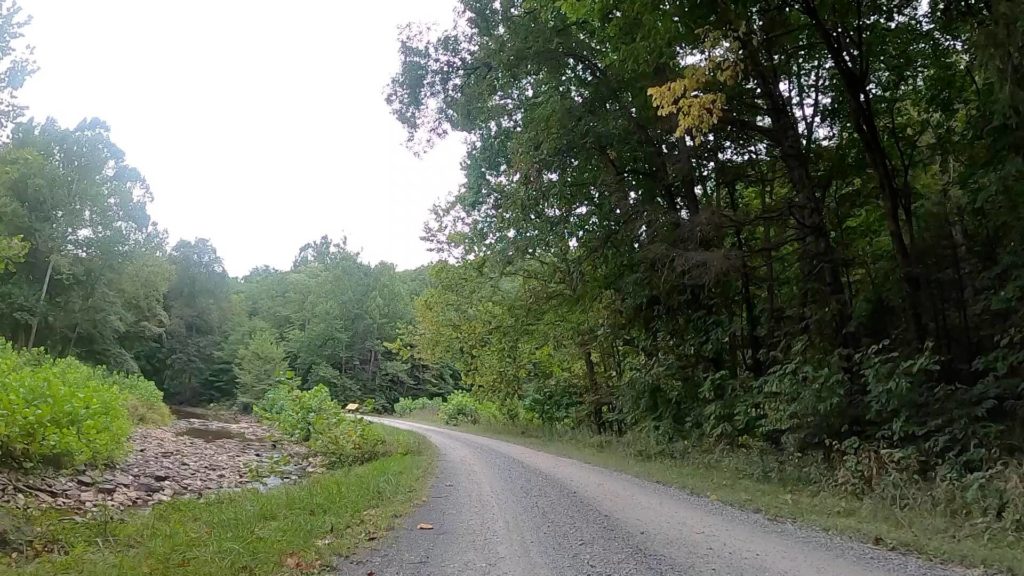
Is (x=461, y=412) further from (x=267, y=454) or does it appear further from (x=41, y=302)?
(x=41, y=302)

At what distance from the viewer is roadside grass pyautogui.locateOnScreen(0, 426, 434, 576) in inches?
195

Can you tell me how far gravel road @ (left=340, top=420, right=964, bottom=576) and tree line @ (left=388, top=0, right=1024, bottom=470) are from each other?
341 cm

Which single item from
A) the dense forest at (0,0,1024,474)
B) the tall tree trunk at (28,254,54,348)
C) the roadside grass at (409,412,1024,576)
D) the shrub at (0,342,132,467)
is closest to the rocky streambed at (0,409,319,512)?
the shrub at (0,342,132,467)

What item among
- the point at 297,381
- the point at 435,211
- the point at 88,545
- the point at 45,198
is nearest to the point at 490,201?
the point at 435,211

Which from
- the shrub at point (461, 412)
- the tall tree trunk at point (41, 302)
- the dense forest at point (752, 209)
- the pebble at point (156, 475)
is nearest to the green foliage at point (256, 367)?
the tall tree trunk at point (41, 302)

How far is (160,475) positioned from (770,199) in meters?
15.2

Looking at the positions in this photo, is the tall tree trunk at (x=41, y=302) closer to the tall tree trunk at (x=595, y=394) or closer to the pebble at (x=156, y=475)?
the pebble at (x=156, y=475)

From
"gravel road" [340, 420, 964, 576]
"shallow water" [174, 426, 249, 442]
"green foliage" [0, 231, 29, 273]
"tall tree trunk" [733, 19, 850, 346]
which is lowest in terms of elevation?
"shallow water" [174, 426, 249, 442]

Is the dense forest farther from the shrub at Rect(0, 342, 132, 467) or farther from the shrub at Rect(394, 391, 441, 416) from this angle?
the shrub at Rect(394, 391, 441, 416)

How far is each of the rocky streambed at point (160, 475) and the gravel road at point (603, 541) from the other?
5507 millimetres

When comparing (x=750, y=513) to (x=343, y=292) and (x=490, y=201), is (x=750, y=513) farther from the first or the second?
(x=343, y=292)

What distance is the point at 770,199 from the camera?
1395 cm

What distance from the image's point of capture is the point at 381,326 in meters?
60.7

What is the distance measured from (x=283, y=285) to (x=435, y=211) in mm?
60090
